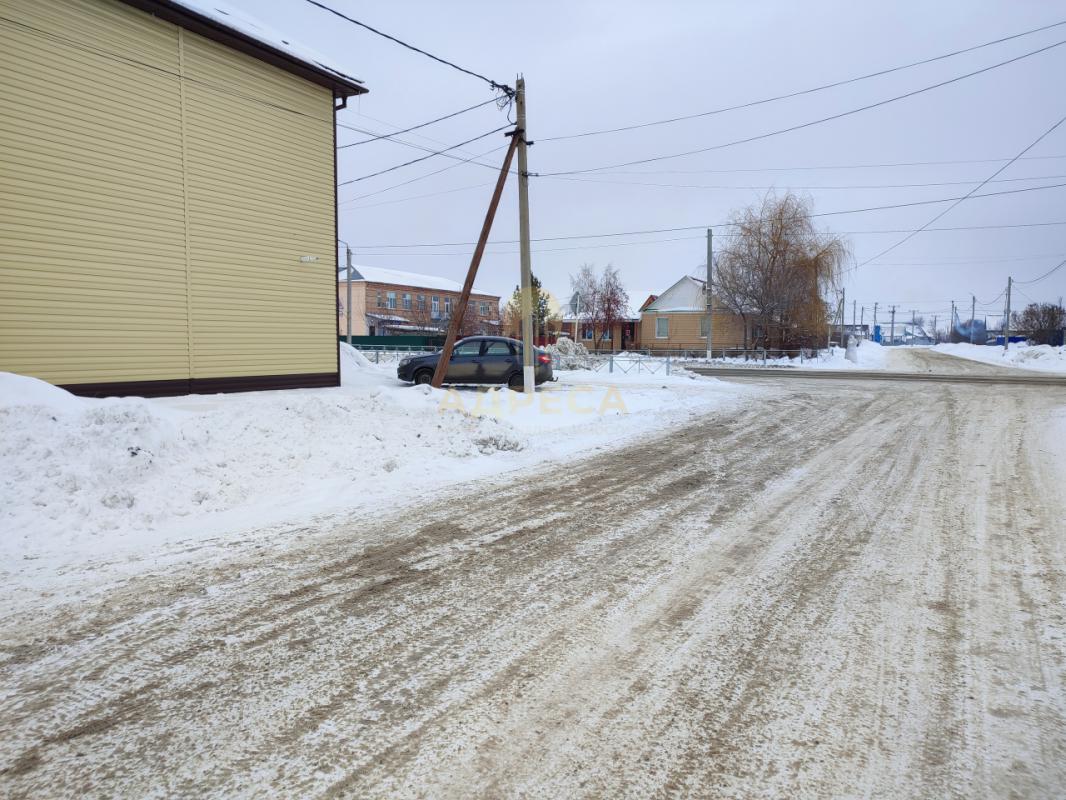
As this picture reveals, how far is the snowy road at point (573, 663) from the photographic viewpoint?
93.4 inches

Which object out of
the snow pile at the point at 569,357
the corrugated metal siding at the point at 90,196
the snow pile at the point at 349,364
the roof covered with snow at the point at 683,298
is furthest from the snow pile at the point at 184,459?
the roof covered with snow at the point at 683,298

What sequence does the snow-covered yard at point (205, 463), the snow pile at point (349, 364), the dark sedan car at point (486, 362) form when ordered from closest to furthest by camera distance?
the snow-covered yard at point (205, 463), the dark sedan car at point (486, 362), the snow pile at point (349, 364)

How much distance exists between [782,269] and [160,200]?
32.6 m

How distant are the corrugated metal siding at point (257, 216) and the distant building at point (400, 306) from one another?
3924 centimetres

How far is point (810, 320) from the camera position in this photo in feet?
120

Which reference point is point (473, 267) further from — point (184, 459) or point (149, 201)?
point (184, 459)

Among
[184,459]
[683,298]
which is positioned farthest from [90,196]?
[683,298]

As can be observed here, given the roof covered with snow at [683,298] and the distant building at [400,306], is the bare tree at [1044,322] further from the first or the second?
the distant building at [400,306]

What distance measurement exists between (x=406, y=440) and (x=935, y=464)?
695 cm

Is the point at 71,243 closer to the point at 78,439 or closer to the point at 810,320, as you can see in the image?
the point at 78,439

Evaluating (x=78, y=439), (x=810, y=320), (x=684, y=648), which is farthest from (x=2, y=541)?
(x=810, y=320)

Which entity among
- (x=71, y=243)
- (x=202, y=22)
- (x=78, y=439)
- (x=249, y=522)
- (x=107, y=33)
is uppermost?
(x=202, y=22)

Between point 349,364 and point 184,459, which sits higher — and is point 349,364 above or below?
above

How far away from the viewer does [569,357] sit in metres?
27.3
